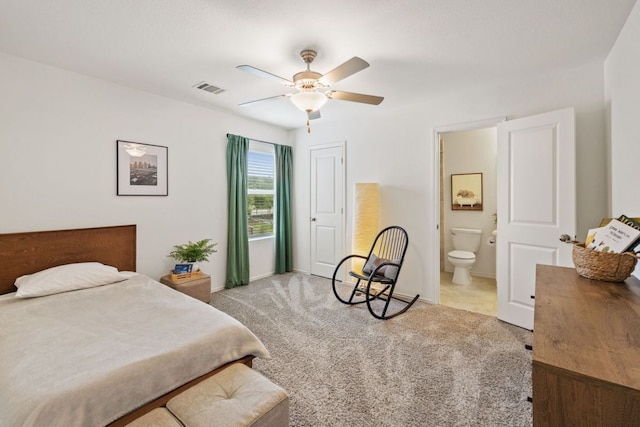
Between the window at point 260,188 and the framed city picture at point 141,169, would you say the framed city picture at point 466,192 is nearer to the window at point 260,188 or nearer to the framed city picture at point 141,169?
the window at point 260,188

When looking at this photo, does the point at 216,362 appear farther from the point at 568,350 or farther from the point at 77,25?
the point at 77,25

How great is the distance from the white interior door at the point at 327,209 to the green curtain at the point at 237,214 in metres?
1.12

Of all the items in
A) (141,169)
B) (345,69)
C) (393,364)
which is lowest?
(393,364)

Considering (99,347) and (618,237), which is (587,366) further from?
(99,347)

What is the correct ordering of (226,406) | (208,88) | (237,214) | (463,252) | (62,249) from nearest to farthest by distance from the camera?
(226,406) → (62,249) → (208,88) → (237,214) → (463,252)

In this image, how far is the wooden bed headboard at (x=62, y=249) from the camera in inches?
93.7

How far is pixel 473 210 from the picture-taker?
184 inches

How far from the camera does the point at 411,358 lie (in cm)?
228

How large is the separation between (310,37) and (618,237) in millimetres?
2266

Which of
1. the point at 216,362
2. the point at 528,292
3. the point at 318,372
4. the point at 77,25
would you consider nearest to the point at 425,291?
the point at 528,292

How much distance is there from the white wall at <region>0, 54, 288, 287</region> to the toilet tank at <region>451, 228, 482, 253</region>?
365 cm

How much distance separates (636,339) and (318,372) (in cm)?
177

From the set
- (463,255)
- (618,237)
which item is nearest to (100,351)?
(618,237)

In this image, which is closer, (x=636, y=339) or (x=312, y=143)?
(x=636, y=339)
